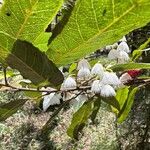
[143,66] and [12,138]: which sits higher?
[143,66]

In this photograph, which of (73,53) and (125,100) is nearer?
(73,53)

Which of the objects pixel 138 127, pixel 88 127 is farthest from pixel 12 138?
pixel 138 127

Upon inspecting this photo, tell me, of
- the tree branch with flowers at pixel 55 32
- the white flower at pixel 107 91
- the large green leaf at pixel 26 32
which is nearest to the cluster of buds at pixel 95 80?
the white flower at pixel 107 91

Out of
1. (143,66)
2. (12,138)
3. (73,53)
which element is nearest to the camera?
(73,53)

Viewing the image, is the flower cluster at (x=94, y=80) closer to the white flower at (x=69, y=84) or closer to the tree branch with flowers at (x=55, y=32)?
the white flower at (x=69, y=84)

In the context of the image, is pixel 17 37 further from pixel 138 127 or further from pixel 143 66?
pixel 138 127

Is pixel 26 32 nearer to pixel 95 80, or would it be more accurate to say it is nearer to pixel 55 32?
pixel 55 32
